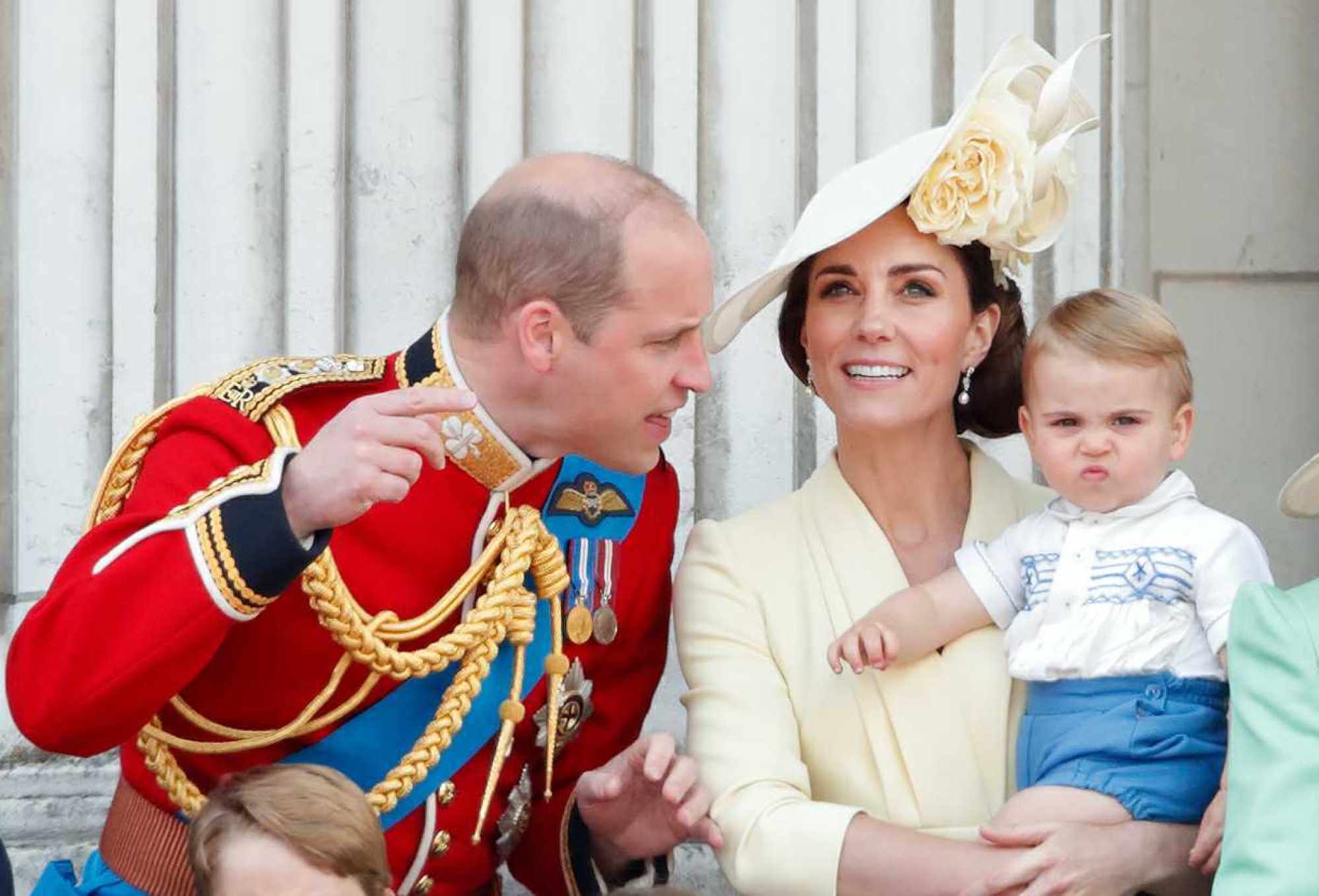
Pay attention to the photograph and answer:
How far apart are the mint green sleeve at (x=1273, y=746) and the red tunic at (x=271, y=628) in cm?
91

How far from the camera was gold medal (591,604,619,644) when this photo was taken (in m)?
2.92

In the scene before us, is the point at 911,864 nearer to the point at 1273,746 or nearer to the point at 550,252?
the point at 1273,746

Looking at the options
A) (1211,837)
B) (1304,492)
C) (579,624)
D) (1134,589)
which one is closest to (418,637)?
(579,624)

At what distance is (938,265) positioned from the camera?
2.94 m

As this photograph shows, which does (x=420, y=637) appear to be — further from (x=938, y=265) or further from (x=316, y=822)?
(x=938, y=265)

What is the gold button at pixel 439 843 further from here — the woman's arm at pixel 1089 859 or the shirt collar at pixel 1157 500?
the shirt collar at pixel 1157 500

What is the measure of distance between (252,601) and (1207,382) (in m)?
2.28

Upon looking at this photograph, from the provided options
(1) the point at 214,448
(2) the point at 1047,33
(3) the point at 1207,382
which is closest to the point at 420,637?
(1) the point at 214,448

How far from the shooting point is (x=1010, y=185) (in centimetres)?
288

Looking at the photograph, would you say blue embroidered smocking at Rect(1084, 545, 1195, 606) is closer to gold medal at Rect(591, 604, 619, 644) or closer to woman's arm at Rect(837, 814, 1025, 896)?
woman's arm at Rect(837, 814, 1025, 896)

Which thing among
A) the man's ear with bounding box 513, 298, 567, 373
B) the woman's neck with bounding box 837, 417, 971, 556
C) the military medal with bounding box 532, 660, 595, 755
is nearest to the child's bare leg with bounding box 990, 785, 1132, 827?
the woman's neck with bounding box 837, 417, 971, 556

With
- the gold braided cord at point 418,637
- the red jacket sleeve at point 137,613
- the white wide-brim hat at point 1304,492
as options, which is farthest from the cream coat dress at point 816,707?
the red jacket sleeve at point 137,613

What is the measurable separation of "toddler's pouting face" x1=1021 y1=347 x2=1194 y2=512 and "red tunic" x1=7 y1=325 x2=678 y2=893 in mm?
603

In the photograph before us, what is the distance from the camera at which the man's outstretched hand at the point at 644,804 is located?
→ 8.84 ft
